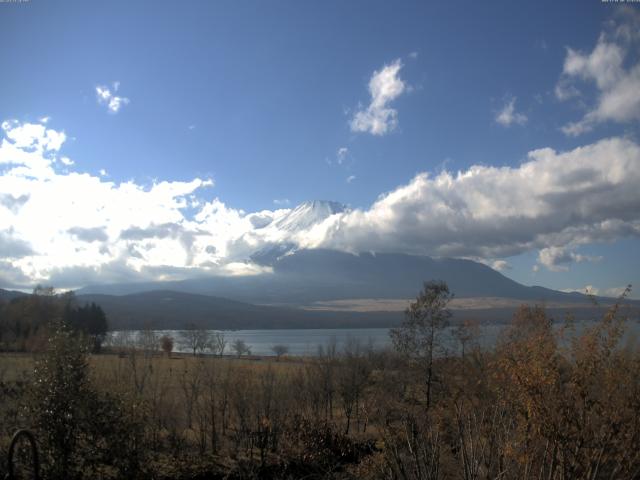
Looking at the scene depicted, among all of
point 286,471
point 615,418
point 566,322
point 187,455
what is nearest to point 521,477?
point 615,418

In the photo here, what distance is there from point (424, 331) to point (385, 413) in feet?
38.8

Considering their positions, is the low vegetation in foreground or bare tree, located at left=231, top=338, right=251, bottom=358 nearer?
the low vegetation in foreground

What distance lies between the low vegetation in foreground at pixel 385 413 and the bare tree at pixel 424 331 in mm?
73

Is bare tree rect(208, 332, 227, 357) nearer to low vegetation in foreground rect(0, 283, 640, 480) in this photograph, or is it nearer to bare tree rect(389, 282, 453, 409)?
low vegetation in foreground rect(0, 283, 640, 480)

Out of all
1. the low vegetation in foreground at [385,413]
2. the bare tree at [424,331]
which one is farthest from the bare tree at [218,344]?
the bare tree at [424,331]

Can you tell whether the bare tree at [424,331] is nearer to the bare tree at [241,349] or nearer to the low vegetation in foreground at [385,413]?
the low vegetation in foreground at [385,413]

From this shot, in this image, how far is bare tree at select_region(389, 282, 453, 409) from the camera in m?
31.2

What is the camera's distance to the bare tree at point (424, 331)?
102 ft

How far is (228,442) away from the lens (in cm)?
2820

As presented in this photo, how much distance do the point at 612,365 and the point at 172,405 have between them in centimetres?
2243

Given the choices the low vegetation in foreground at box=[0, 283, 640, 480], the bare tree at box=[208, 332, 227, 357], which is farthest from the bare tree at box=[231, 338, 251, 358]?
the low vegetation in foreground at box=[0, 283, 640, 480]

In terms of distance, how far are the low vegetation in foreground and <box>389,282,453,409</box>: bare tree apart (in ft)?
0.24

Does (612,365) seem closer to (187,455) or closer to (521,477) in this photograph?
(521,477)

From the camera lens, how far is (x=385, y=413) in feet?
65.9
